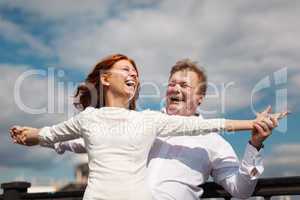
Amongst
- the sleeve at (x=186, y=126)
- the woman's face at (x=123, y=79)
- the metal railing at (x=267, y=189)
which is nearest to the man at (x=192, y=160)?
the metal railing at (x=267, y=189)

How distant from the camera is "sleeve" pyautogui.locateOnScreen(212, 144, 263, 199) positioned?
2775mm

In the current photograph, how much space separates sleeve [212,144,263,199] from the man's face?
1.29 ft

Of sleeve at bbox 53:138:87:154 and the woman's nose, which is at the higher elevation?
the woman's nose

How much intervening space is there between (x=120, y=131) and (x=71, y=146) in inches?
25.4

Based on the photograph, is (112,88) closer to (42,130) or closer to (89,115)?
(89,115)

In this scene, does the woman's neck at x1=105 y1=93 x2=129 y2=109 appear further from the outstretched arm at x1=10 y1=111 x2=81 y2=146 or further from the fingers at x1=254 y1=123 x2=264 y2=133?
the fingers at x1=254 y1=123 x2=264 y2=133

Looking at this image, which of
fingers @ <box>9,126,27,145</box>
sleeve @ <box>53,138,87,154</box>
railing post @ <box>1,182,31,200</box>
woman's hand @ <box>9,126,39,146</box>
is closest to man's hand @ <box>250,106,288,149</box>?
Result: sleeve @ <box>53,138,87,154</box>

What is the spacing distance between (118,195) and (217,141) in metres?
0.83

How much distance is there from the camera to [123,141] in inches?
108

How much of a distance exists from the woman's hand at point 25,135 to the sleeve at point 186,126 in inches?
33.6

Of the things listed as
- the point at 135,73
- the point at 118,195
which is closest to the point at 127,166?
the point at 118,195

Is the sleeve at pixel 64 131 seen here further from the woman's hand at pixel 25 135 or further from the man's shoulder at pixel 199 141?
the man's shoulder at pixel 199 141

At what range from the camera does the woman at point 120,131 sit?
2.68 meters

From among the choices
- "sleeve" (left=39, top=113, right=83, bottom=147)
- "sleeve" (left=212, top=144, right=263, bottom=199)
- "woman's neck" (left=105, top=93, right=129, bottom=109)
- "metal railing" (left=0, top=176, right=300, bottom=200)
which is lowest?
"metal railing" (left=0, top=176, right=300, bottom=200)
